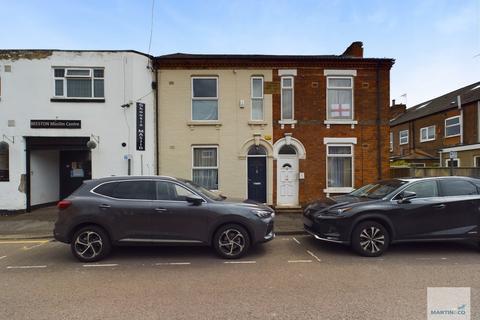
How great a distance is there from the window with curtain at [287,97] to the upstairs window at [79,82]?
692 cm

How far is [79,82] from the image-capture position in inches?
424

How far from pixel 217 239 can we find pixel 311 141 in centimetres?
695

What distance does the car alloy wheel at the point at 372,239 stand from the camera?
5.88 meters

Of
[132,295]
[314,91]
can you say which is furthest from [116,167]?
[314,91]

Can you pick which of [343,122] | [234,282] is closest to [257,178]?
[343,122]

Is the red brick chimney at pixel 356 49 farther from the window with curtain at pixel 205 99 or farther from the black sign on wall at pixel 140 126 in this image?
the black sign on wall at pixel 140 126

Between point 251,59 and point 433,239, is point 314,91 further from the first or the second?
point 433,239

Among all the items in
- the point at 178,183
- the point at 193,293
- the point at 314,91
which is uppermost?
the point at 314,91

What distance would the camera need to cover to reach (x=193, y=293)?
13.6 feet

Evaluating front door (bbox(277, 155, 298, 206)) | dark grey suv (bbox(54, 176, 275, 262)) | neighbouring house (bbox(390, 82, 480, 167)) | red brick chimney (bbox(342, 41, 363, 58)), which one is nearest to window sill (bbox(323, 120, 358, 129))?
front door (bbox(277, 155, 298, 206))

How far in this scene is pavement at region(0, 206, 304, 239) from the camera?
780 cm

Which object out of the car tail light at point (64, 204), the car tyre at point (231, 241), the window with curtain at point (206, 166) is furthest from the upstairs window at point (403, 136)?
the car tail light at point (64, 204)

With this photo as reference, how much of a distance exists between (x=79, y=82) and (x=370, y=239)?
11.0 metres

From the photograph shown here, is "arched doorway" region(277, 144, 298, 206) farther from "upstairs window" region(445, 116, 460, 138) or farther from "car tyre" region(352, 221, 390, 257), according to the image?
"upstairs window" region(445, 116, 460, 138)
